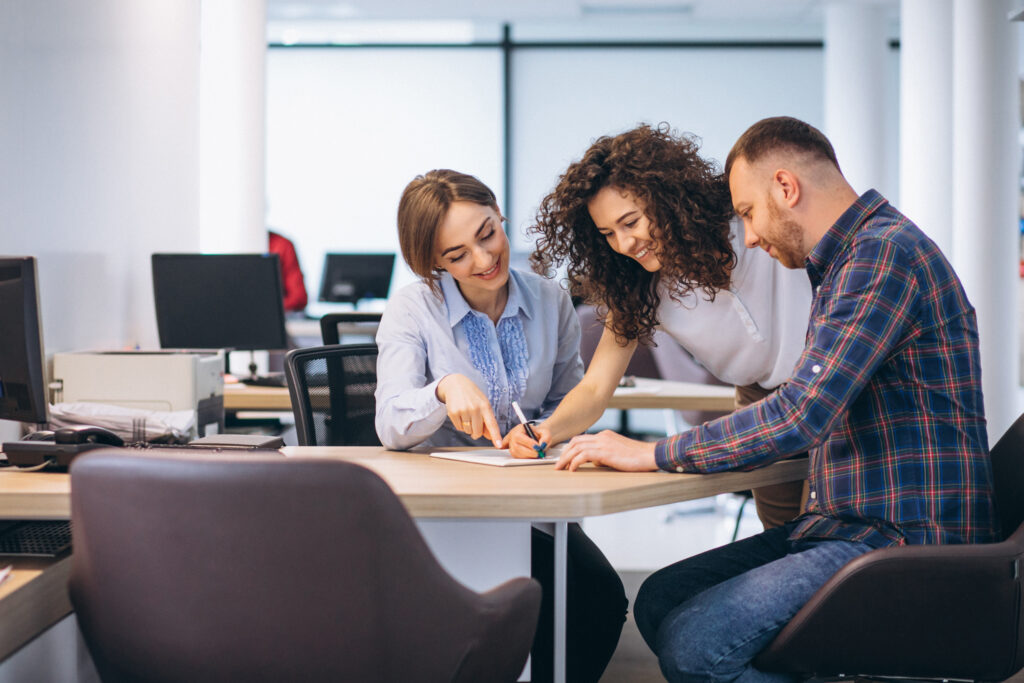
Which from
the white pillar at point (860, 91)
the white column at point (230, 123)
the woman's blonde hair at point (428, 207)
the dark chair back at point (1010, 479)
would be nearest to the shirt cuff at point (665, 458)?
the dark chair back at point (1010, 479)

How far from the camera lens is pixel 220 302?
3.61 metres

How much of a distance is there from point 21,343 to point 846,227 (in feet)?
4.78

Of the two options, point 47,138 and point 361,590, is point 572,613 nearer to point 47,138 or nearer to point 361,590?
point 361,590

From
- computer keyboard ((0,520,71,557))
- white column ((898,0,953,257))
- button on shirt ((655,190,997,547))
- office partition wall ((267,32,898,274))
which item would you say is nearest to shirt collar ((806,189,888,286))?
button on shirt ((655,190,997,547))

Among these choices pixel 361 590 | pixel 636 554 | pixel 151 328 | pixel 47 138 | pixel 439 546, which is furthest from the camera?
pixel 636 554

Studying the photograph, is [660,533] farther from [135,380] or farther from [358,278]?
[358,278]

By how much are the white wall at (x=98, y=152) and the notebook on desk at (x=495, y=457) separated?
1382 millimetres

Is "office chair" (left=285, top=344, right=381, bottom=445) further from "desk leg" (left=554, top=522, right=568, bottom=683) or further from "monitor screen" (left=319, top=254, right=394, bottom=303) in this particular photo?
"monitor screen" (left=319, top=254, right=394, bottom=303)

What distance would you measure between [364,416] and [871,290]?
4.33ft

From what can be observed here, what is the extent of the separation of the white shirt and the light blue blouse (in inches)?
11.3

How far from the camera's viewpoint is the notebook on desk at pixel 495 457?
1.72m

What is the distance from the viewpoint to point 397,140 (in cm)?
788

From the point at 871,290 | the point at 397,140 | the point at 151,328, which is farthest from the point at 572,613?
the point at 397,140

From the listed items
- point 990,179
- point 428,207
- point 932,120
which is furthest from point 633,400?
point 932,120
